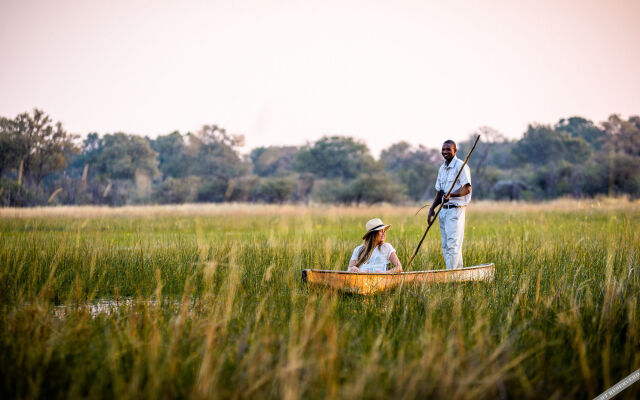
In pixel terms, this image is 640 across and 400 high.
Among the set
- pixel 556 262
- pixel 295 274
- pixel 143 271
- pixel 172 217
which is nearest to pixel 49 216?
pixel 172 217

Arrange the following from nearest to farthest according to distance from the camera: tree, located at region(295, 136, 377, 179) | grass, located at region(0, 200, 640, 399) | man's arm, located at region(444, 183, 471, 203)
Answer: grass, located at region(0, 200, 640, 399) → man's arm, located at region(444, 183, 471, 203) → tree, located at region(295, 136, 377, 179)

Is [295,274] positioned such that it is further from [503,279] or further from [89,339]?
[89,339]

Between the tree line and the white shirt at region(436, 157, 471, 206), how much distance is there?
90.2 feet

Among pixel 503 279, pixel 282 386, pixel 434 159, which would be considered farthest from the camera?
pixel 434 159

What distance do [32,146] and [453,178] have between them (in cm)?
3715

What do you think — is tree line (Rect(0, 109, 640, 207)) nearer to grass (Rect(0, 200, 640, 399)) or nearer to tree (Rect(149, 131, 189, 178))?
tree (Rect(149, 131, 189, 178))

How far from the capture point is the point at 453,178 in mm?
7566

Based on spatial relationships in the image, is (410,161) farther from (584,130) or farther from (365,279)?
(365,279)

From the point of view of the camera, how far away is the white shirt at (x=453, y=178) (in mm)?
7324

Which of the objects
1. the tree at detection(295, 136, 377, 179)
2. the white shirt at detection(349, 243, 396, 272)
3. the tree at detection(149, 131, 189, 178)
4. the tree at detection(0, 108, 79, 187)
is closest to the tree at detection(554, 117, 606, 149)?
the tree at detection(295, 136, 377, 179)

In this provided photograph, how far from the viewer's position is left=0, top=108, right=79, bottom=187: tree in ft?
115

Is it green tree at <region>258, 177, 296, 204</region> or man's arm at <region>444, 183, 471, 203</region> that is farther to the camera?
green tree at <region>258, 177, 296, 204</region>

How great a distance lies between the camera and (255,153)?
8425 cm

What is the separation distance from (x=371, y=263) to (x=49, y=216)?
1644 centimetres
